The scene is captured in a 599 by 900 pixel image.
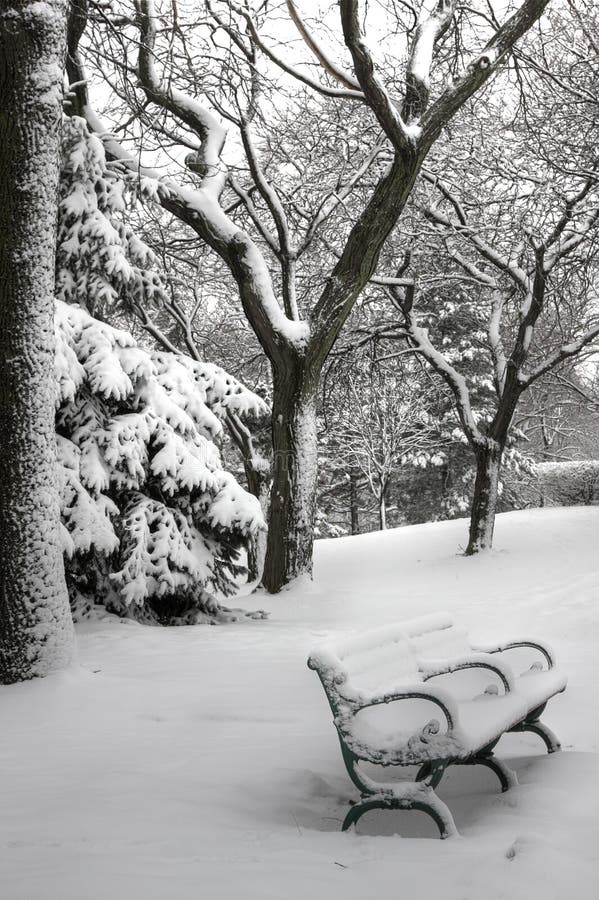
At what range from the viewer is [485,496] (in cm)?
1314

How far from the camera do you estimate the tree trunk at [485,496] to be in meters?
13.1

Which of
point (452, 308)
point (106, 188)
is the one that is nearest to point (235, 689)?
point (106, 188)

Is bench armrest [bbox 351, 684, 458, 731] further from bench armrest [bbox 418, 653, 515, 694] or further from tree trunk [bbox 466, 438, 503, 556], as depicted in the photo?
tree trunk [bbox 466, 438, 503, 556]

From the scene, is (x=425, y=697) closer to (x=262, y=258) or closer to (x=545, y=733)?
(x=545, y=733)

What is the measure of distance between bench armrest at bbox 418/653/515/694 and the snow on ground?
438 mm

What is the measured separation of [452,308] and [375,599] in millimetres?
16377

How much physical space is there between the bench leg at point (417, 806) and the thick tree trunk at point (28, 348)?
103 inches

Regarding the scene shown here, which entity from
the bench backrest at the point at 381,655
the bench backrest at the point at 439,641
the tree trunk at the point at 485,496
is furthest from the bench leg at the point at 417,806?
the tree trunk at the point at 485,496

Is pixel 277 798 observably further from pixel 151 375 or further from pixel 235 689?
pixel 151 375

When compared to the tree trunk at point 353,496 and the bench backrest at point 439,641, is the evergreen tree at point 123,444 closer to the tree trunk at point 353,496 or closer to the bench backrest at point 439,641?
the bench backrest at point 439,641

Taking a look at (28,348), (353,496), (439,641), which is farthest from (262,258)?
(353,496)

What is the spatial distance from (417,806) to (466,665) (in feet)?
2.82

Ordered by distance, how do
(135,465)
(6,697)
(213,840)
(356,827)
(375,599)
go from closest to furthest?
(213,840)
(356,827)
(6,697)
(135,465)
(375,599)

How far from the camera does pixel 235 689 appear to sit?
4.95 meters
